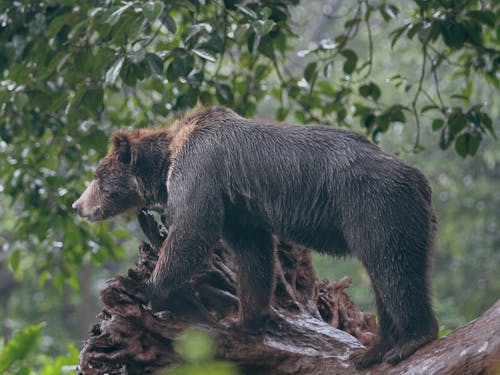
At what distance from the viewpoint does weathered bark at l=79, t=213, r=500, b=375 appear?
10.8ft

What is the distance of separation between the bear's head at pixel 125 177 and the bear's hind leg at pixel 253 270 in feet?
1.87

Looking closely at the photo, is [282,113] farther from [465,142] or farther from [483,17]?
[483,17]

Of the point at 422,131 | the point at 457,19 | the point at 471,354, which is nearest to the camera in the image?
the point at 471,354

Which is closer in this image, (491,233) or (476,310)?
(476,310)

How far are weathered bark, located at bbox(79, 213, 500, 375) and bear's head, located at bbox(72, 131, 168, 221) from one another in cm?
17

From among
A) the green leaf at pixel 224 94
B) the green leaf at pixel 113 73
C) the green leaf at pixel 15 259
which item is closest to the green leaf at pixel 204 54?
the green leaf at pixel 113 73

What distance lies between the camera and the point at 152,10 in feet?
12.2

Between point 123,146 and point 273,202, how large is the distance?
98cm

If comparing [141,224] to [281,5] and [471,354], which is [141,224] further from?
[471,354]

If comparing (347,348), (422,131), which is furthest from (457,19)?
(422,131)

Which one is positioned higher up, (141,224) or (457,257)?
(141,224)

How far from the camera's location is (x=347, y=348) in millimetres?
3916

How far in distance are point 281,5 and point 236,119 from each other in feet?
3.93

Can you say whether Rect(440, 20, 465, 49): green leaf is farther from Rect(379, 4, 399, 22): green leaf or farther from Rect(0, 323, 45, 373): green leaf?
Rect(0, 323, 45, 373): green leaf
